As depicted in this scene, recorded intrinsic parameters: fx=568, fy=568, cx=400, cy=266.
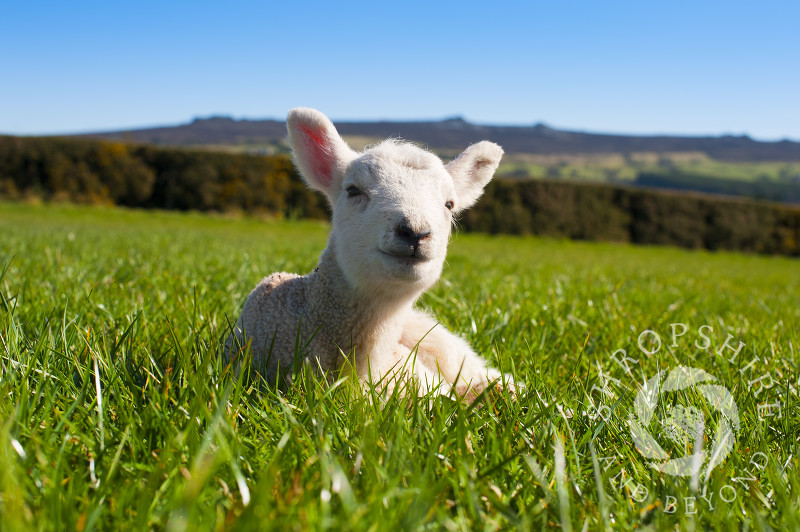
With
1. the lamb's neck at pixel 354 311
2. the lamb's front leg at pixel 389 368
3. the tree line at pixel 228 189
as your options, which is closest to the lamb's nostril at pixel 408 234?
the lamb's neck at pixel 354 311

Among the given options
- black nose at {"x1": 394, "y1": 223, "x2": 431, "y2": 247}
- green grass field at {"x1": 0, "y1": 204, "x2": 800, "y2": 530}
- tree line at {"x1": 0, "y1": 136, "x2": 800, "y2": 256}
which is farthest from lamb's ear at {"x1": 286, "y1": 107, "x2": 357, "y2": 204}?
tree line at {"x1": 0, "y1": 136, "x2": 800, "y2": 256}

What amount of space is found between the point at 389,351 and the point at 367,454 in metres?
1.03

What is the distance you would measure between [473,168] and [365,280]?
3.36 ft

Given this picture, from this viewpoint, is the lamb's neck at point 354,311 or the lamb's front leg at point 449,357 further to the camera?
the lamb's front leg at point 449,357

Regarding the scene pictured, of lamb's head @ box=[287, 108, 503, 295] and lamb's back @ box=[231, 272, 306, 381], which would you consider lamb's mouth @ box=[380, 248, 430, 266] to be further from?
lamb's back @ box=[231, 272, 306, 381]

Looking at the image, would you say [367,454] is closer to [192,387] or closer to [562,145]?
[192,387]

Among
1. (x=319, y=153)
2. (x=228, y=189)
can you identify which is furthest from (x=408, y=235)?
(x=228, y=189)

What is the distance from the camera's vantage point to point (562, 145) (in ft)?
352

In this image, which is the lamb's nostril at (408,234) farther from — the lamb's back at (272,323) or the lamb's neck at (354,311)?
the lamb's back at (272,323)

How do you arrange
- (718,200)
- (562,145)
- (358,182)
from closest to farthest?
(358,182) → (718,200) → (562,145)

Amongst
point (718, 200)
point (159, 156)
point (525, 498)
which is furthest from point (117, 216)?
point (718, 200)

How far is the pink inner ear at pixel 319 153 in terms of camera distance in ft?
8.69

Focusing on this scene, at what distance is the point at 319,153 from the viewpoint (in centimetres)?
271

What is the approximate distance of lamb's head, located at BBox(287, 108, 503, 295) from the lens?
2.19 metres
